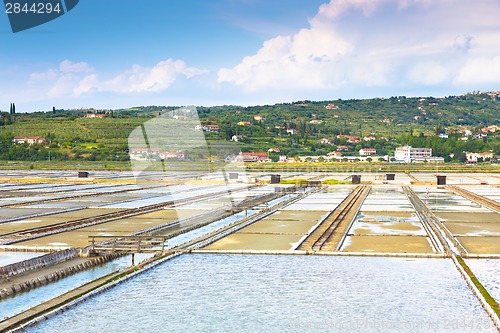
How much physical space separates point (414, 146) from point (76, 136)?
59.0m

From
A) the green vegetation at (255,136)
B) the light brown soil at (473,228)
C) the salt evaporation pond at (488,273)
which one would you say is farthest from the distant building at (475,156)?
the salt evaporation pond at (488,273)

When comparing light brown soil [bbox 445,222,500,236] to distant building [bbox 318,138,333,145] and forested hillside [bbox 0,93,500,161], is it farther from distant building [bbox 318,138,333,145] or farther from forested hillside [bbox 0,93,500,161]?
distant building [bbox 318,138,333,145]

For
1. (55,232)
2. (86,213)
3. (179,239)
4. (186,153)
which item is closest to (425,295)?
(179,239)

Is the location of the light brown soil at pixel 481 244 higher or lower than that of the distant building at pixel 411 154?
lower

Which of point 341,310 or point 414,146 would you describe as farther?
point 414,146

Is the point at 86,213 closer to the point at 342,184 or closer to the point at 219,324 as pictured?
the point at 219,324

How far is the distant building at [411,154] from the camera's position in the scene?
366 feet

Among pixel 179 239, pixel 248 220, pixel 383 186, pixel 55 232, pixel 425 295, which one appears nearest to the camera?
pixel 425 295

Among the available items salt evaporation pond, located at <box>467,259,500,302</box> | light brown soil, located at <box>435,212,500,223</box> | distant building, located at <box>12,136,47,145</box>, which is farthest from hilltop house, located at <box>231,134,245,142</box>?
salt evaporation pond, located at <box>467,259,500,302</box>

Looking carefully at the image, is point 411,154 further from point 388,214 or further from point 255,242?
point 255,242

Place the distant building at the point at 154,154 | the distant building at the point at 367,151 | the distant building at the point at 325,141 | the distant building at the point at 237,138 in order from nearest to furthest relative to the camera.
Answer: the distant building at the point at 154,154 < the distant building at the point at 237,138 < the distant building at the point at 367,151 < the distant building at the point at 325,141

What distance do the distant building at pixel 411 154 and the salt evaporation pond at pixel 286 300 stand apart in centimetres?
9958

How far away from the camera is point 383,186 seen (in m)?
42.3

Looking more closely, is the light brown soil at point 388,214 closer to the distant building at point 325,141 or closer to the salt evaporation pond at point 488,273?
the salt evaporation pond at point 488,273
